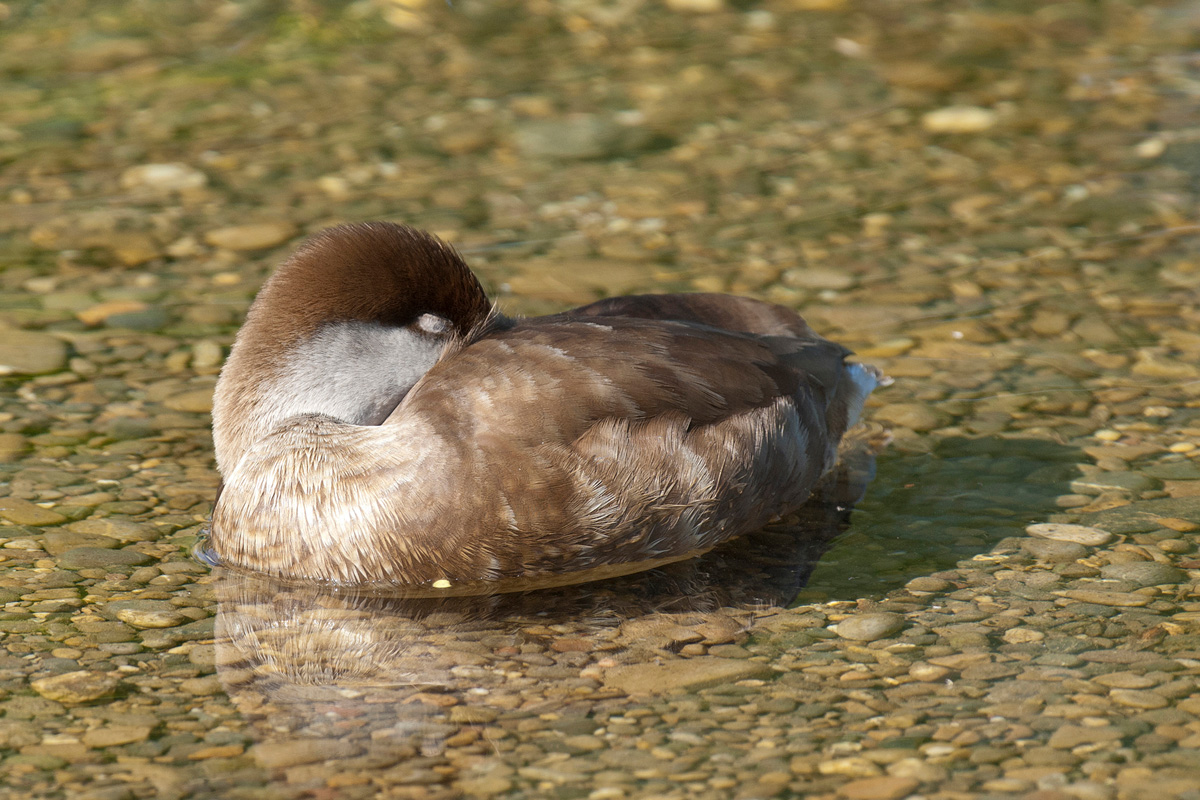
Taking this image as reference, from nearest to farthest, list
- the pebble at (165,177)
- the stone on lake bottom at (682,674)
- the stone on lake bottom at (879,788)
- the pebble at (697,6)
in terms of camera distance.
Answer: the stone on lake bottom at (879,788) → the stone on lake bottom at (682,674) → the pebble at (165,177) → the pebble at (697,6)

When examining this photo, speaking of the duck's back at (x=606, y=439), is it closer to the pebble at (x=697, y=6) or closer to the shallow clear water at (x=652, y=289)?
the shallow clear water at (x=652, y=289)

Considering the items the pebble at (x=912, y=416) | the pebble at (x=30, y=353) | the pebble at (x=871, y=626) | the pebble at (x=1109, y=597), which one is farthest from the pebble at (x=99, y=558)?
the pebble at (x=1109, y=597)

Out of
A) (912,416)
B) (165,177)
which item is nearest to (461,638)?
(912,416)

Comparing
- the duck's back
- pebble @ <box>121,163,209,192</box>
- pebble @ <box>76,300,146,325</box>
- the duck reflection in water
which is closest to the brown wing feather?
the duck's back

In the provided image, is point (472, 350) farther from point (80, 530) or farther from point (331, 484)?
point (80, 530)

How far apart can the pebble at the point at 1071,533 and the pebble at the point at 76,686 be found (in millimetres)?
3524

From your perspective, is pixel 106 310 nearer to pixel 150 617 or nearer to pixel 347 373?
pixel 347 373

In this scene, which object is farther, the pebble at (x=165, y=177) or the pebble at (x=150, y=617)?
the pebble at (x=165, y=177)

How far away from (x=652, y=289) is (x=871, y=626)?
346 centimetres

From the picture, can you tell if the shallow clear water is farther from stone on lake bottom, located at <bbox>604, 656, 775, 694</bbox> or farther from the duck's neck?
the duck's neck

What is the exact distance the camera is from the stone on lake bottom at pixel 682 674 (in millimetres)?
5059

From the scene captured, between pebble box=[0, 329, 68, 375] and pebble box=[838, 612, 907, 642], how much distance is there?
13.8 ft

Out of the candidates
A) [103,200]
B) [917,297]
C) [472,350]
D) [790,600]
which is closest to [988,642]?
[790,600]

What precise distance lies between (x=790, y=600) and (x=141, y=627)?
91.8 inches
